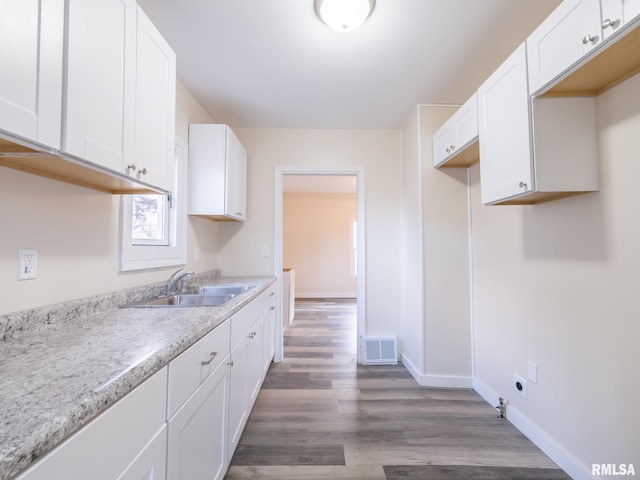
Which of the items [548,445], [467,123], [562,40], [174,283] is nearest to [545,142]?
A: [562,40]

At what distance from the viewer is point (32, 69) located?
77 centimetres

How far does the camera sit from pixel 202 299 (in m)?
2.00

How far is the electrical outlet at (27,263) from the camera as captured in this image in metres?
1.06

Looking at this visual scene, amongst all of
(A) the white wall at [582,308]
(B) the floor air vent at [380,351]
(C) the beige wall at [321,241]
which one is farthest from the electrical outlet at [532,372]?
(C) the beige wall at [321,241]

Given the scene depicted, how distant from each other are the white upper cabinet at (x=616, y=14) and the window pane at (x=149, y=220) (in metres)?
2.37

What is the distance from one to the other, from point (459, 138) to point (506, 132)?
0.56 metres

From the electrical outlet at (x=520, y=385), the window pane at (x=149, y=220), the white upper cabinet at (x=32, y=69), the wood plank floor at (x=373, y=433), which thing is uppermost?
the white upper cabinet at (x=32, y=69)

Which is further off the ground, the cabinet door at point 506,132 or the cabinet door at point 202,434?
the cabinet door at point 506,132

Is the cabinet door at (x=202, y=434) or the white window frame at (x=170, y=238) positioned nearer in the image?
the cabinet door at (x=202, y=434)

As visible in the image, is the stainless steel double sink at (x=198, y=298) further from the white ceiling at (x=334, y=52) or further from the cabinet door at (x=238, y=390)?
the white ceiling at (x=334, y=52)

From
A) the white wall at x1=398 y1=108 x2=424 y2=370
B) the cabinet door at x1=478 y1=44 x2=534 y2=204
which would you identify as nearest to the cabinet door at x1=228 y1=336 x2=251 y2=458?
the white wall at x1=398 y1=108 x2=424 y2=370

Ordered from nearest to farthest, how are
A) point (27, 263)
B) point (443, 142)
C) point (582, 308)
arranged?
point (27, 263) → point (582, 308) → point (443, 142)

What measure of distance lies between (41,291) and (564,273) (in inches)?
97.3

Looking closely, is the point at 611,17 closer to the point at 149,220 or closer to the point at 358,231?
the point at 358,231
